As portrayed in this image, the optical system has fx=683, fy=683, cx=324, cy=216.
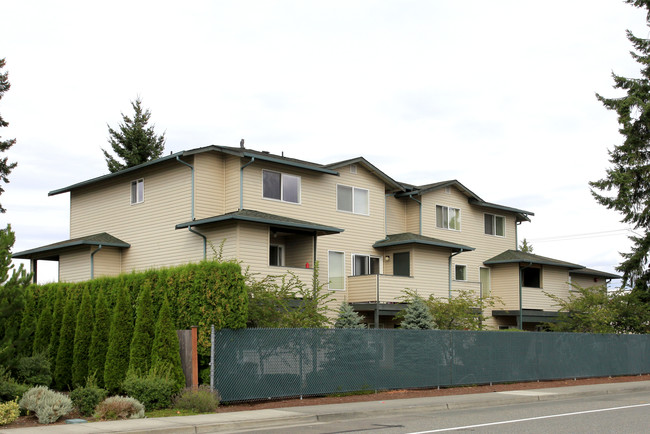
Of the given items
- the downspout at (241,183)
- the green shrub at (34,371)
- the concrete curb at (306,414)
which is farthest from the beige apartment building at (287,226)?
the concrete curb at (306,414)

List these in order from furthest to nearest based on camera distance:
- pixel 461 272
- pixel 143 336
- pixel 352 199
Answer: pixel 461 272 < pixel 352 199 < pixel 143 336

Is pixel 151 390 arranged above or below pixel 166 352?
below

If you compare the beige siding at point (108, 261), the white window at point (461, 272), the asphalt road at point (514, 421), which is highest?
the beige siding at point (108, 261)

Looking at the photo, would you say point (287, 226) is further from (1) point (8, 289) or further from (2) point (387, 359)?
(1) point (8, 289)

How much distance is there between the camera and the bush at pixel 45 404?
44.7 feet

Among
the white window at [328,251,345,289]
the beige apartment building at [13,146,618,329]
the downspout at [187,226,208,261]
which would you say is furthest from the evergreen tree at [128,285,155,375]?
the white window at [328,251,345,289]

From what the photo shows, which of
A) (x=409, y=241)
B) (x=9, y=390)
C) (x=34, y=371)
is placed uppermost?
(x=409, y=241)

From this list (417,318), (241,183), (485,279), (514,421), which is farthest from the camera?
(485,279)

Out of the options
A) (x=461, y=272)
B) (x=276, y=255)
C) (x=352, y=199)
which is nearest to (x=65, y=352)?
(x=276, y=255)

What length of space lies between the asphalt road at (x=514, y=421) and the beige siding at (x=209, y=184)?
13.4 m

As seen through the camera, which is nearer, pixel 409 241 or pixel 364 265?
pixel 409 241

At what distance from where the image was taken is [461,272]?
37.0 meters

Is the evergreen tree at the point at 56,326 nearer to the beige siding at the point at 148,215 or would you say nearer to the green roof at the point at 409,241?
the beige siding at the point at 148,215

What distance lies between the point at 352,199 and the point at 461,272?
8935 mm
